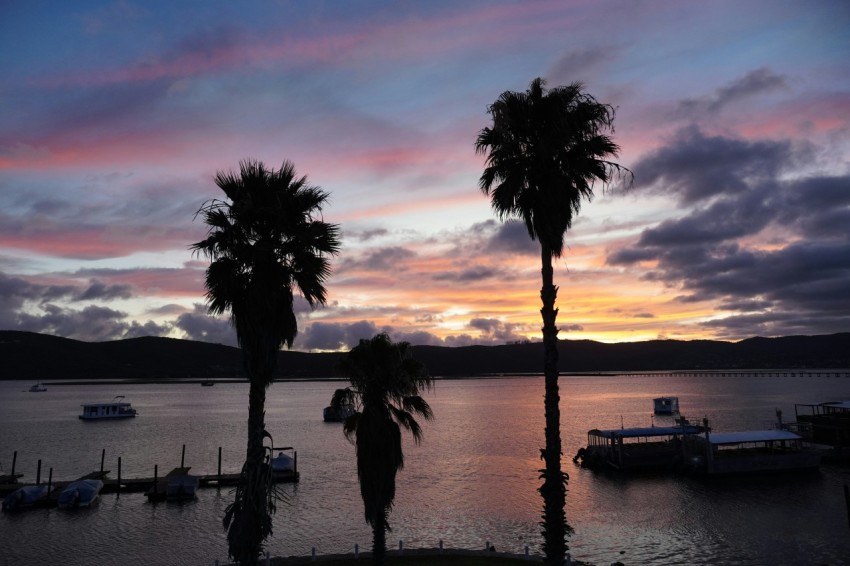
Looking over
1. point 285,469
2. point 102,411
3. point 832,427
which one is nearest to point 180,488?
point 285,469

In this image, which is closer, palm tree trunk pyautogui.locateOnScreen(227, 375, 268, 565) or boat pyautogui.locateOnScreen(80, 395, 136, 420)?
palm tree trunk pyautogui.locateOnScreen(227, 375, 268, 565)

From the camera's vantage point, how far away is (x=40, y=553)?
4809cm

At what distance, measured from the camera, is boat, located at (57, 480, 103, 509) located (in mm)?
61875

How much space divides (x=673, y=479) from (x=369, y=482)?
64.0 m

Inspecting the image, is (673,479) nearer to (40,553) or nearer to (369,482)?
(369,482)

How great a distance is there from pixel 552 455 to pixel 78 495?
61297 millimetres

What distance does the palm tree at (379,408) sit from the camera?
25.2 metres

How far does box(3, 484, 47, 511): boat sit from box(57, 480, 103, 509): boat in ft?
7.00

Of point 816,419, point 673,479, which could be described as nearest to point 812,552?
point 673,479

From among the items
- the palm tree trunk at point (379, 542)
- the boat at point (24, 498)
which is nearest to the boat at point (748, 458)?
the palm tree trunk at point (379, 542)

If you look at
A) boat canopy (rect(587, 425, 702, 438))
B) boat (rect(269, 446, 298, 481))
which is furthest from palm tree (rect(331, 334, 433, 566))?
boat canopy (rect(587, 425, 702, 438))

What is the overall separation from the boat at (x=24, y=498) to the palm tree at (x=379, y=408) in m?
53.4

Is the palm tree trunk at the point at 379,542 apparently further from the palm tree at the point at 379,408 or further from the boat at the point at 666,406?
the boat at the point at 666,406

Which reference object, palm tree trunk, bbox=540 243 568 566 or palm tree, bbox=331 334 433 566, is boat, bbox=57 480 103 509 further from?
palm tree trunk, bbox=540 243 568 566
